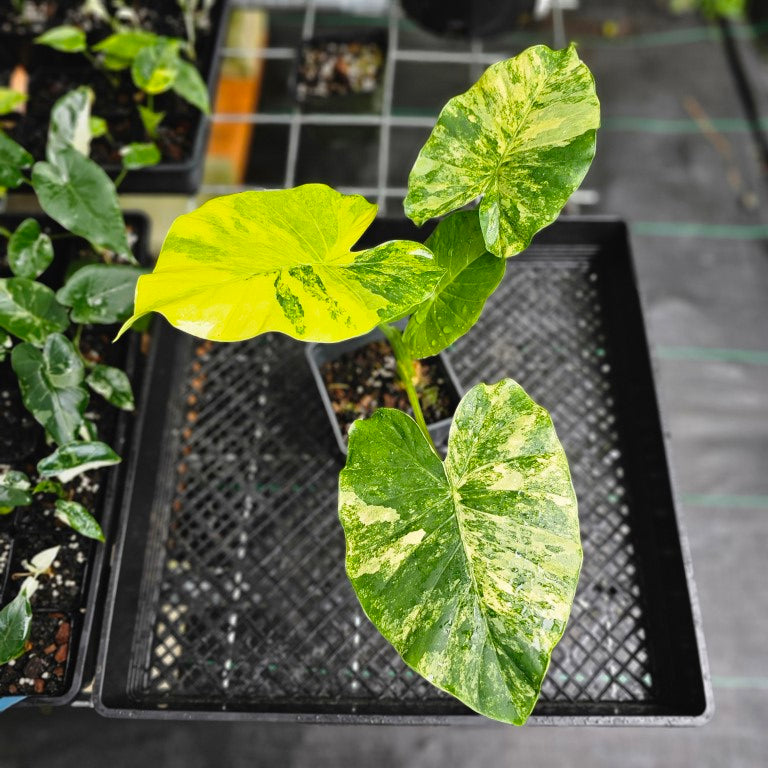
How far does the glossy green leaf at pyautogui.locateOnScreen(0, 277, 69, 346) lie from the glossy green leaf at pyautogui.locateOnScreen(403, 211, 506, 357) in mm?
386

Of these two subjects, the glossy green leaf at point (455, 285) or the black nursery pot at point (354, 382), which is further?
the black nursery pot at point (354, 382)

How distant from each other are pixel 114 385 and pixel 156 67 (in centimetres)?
41

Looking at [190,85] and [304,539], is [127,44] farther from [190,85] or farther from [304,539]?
[304,539]

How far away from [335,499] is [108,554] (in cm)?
26

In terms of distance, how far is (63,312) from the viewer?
30.0 inches

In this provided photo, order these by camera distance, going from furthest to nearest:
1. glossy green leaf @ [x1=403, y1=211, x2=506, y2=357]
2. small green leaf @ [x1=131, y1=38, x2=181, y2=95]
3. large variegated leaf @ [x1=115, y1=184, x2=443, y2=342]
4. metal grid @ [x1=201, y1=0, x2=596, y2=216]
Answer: metal grid @ [x1=201, y1=0, x2=596, y2=216] → small green leaf @ [x1=131, y1=38, x2=181, y2=95] → glossy green leaf @ [x1=403, y1=211, x2=506, y2=357] → large variegated leaf @ [x1=115, y1=184, x2=443, y2=342]

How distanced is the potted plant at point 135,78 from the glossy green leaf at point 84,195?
107 millimetres

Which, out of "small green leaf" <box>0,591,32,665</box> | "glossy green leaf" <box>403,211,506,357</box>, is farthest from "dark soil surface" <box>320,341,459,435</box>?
"small green leaf" <box>0,591,32,665</box>

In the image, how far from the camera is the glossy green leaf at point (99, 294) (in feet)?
2.48

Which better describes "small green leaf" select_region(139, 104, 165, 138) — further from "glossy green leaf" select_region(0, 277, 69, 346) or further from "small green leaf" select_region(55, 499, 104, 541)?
"small green leaf" select_region(55, 499, 104, 541)

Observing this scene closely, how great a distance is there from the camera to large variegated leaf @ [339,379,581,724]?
0.55 m

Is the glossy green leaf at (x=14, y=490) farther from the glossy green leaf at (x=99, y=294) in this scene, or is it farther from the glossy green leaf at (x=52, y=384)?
the glossy green leaf at (x=99, y=294)

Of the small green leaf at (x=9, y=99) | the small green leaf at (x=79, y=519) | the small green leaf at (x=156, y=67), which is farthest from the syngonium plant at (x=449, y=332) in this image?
the small green leaf at (x=9, y=99)

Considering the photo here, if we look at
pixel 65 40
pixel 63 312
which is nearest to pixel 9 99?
pixel 65 40
